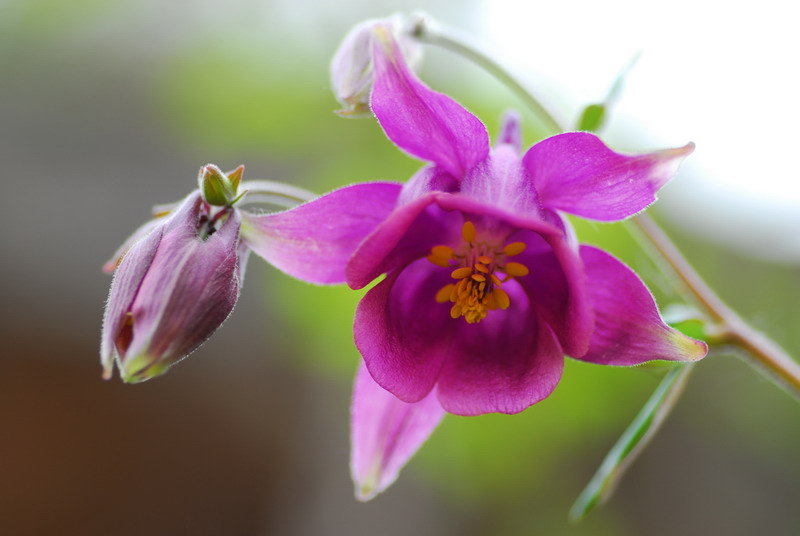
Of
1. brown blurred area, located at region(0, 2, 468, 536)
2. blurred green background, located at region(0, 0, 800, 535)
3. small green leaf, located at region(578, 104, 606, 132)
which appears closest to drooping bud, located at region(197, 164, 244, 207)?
small green leaf, located at region(578, 104, 606, 132)

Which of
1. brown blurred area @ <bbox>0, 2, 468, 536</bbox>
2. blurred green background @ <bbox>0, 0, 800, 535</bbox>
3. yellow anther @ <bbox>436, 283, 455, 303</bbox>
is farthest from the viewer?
brown blurred area @ <bbox>0, 2, 468, 536</bbox>

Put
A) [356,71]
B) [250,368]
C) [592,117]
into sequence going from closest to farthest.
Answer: [356,71] < [592,117] < [250,368]

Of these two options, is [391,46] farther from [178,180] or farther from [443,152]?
[178,180]

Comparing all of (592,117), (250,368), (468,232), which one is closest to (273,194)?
(468,232)

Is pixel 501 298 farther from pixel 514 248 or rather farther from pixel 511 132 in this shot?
pixel 511 132

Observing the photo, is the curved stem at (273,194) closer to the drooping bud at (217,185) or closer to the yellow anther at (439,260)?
the drooping bud at (217,185)

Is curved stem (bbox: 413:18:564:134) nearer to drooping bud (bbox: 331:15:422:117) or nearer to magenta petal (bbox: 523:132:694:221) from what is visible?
drooping bud (bbox: 331:15:422:117)
